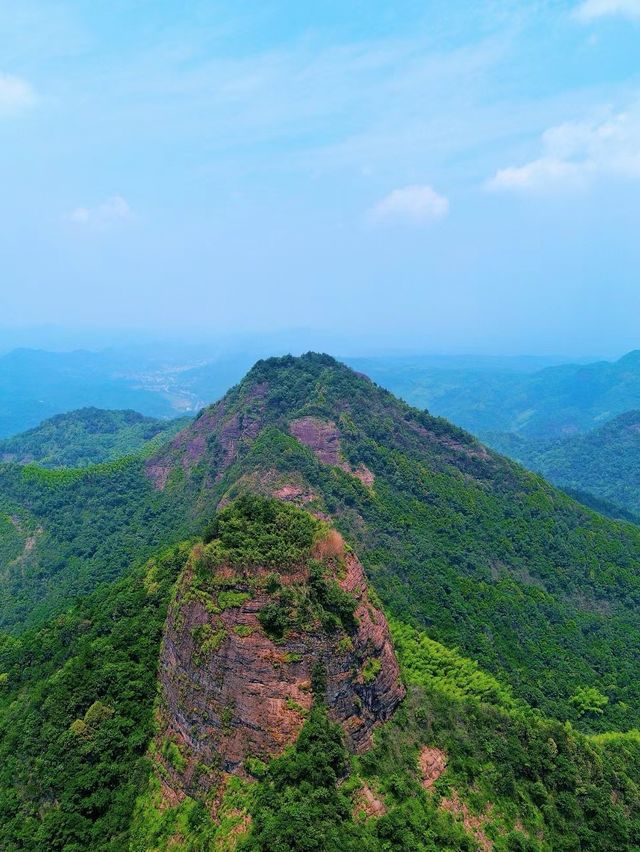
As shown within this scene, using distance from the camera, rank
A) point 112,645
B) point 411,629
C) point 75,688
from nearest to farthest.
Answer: point 75,688, point 112,645, point 411,629

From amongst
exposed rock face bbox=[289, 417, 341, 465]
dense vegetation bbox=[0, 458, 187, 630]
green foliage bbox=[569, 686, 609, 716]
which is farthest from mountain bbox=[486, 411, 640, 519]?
dense vegetation bbox=[0, 458, 187, 630]

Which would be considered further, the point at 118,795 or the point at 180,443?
the point at 180,443

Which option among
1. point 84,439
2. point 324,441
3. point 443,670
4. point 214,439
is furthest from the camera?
point 84,439

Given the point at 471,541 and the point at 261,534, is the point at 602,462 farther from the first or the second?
the point at 261,534

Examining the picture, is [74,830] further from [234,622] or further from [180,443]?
[180,443]

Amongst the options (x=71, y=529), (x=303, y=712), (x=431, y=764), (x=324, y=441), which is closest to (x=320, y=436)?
(x=324, y=441)

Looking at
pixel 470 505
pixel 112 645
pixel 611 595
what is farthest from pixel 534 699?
pixel 112 645

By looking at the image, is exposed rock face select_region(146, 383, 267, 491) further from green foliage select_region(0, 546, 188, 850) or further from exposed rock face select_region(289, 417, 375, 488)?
green foliage select_region(0, 546, 188, 850)

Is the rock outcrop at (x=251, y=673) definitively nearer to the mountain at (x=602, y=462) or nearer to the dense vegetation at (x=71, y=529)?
the dense vegetation at (x=71, y=529)
